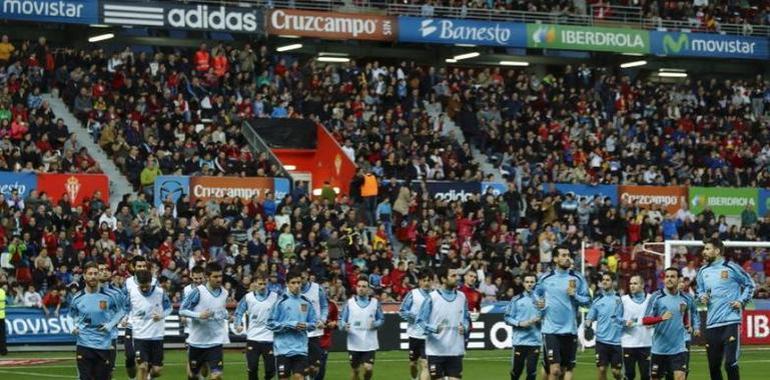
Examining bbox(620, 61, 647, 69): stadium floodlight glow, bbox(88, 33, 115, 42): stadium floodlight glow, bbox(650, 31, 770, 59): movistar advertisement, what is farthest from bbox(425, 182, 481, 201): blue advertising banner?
bbox(620, 61, 647, 69): stadium floodlight glow

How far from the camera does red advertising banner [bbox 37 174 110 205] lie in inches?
1535

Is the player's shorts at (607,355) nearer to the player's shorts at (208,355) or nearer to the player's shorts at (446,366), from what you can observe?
the player's shorts at (446,366)

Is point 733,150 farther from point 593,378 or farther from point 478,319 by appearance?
point 593,378

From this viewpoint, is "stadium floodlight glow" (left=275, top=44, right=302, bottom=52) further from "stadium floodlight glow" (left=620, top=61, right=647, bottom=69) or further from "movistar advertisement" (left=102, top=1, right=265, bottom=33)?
"stadium floodlight glow" (left=620, top=61, right=647, bottom=69)

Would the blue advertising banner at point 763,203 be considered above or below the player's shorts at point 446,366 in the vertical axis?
above

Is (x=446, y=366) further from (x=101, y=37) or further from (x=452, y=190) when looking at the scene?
(x=101, y=37)

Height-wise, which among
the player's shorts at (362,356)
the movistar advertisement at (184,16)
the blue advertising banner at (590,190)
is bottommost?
the player's shorts at (362,356)

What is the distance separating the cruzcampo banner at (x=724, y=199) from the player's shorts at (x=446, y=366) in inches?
1209

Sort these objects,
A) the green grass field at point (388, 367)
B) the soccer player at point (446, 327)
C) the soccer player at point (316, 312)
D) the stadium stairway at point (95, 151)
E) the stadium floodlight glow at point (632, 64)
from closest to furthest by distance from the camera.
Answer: the soccer player at point (446, 327) → the soccer player at point (316, 312) → the green grass field at point (388, 367) → the stadium stairway at point (95, 151) → the stadium floodlight glow at point (632, 64)

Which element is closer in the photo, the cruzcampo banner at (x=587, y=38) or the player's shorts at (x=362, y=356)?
the player's shorts at (x=362, y=356)

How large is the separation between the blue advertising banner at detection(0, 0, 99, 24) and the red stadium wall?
22.2ft

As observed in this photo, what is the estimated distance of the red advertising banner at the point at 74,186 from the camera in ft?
128

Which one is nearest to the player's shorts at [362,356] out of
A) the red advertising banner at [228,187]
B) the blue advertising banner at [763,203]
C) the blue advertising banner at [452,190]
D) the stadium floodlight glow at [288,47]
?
the red advertising banner at [228,187]

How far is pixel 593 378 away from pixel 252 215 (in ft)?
44.8
